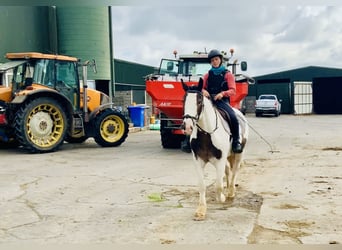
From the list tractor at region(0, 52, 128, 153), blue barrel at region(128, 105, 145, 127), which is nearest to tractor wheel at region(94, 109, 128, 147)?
tractor at region(0, 52, 128, 153)

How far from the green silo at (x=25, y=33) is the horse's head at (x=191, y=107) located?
37.2 feet

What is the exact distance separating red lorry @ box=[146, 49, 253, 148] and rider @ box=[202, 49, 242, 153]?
3.33 metres

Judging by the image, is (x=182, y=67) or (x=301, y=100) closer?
(x=182, y=67)

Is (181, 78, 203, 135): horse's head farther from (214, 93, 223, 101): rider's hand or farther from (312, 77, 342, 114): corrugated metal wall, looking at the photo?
(312, 77, 342, 114): corrugated metal wall

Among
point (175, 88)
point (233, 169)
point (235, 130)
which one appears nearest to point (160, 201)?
point (233, 169)

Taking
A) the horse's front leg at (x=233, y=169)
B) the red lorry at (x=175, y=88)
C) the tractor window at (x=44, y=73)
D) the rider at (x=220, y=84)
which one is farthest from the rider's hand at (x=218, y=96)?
the tractor window at (x=44, y=73)

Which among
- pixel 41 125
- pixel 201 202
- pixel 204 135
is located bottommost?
pixel 201 202

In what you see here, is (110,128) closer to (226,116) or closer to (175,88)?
(175,88)

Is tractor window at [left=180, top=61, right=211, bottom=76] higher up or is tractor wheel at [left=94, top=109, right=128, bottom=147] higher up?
tractor window at [left=180, top=61, right=211, bottom=76]

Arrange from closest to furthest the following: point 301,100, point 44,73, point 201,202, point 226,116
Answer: point 201,202
point 226,116
point 44,73
point 301,100

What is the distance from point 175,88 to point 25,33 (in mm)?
8164

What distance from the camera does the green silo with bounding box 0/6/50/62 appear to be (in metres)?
15.1

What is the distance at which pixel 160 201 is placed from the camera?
5.80m

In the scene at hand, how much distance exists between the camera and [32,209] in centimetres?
546
